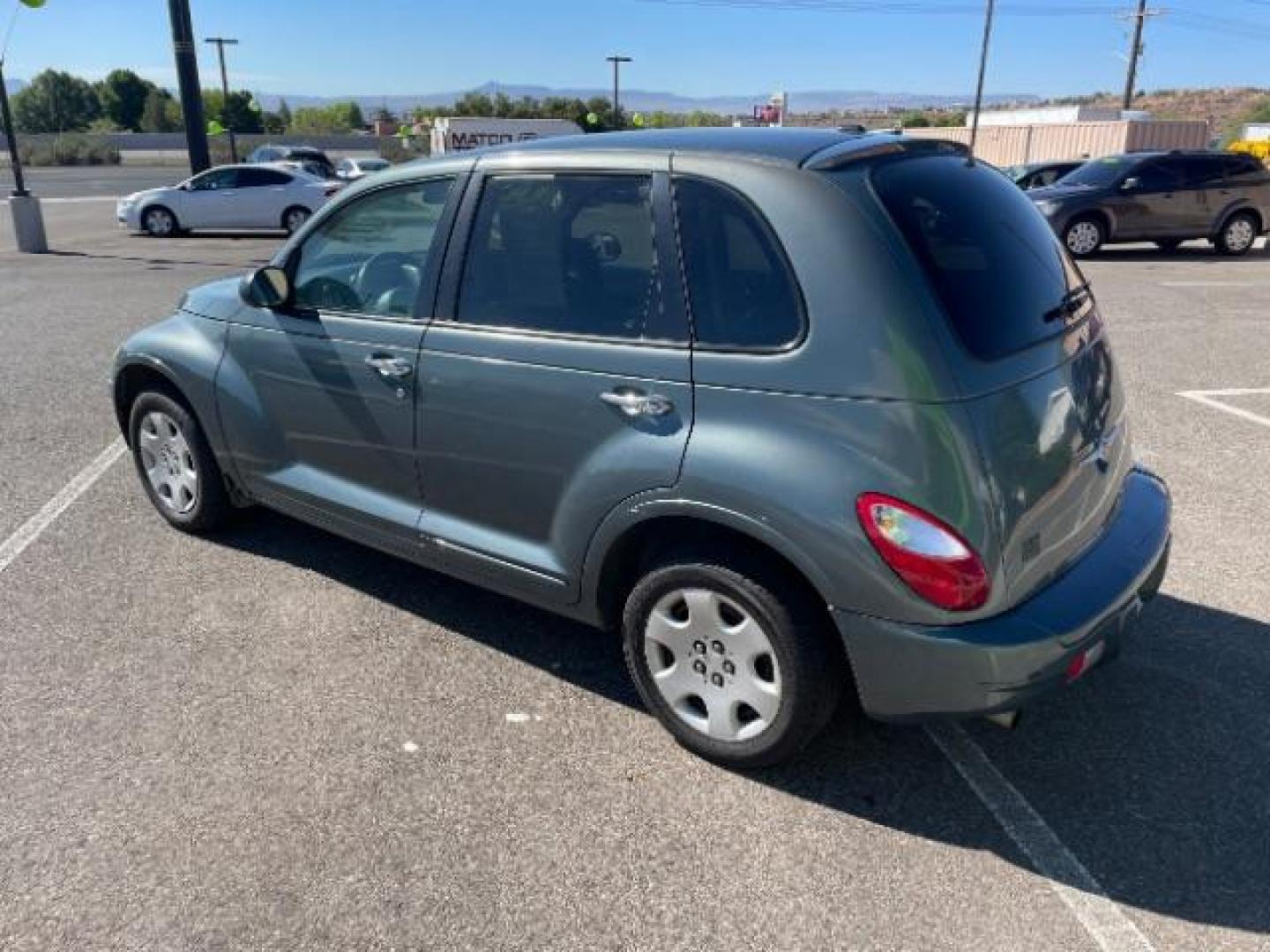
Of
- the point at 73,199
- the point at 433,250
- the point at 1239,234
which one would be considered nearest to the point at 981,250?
the point at 433,250

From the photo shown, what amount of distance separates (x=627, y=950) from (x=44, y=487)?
176 inches

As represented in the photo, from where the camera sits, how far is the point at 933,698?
8.38 feet

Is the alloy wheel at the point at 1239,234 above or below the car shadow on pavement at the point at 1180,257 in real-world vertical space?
above

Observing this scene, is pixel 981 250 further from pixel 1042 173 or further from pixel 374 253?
pixel 1042 173

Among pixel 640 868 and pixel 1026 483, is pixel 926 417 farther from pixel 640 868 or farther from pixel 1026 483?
pixel 640 868

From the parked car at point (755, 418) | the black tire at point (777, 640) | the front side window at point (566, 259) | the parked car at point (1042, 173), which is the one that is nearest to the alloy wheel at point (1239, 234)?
the parked car at point (1042, 173)

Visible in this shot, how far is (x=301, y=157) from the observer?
2683 centimetres

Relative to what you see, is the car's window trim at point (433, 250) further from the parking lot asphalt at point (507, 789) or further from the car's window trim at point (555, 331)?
the parking lot asphalt at point (507, 789)

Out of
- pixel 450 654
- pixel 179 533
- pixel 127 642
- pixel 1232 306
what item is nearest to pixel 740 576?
pixel 450 654

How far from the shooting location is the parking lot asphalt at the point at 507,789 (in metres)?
2.43

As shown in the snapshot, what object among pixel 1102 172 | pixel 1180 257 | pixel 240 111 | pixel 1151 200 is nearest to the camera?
pixel 1151 200

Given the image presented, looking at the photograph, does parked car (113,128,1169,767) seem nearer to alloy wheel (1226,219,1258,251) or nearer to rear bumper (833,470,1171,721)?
rear bumper (833,470,1171,721)

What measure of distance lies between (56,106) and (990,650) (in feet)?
344

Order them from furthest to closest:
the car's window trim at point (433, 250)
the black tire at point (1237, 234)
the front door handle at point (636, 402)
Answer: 1. the black tire at point (1237, 234)
2. the car's window trim at point (433, 250)
3. the front door handle at point (636, 402)
